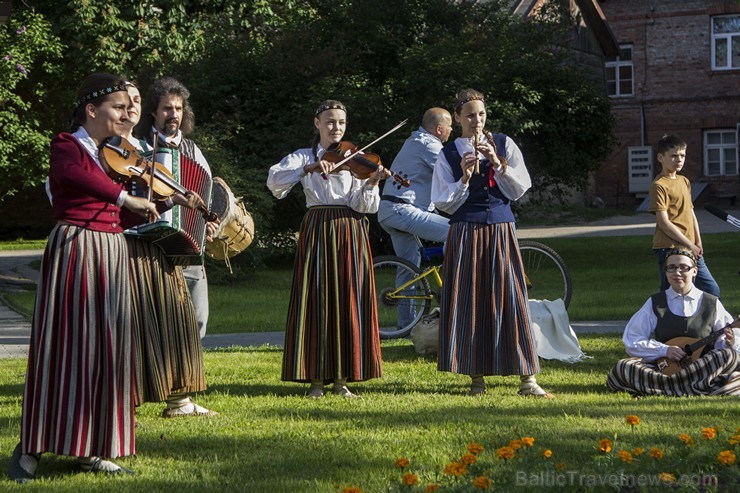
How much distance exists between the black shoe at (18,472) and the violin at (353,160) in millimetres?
2938

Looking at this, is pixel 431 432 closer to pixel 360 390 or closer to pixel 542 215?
pixel 360 390

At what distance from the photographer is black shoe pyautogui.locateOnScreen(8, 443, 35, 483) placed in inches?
209

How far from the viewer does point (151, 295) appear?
21.5ft

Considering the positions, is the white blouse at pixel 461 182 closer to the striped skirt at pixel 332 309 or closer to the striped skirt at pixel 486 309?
the striped skirt at pixel 486 309

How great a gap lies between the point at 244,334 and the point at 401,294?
2093 millimetres

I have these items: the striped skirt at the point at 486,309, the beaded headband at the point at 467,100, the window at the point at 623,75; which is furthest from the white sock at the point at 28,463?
the window at the point at 623,75

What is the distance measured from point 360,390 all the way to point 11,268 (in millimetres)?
13710

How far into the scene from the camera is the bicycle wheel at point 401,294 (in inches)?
408

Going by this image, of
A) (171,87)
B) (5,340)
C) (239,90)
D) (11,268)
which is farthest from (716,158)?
(171,87)

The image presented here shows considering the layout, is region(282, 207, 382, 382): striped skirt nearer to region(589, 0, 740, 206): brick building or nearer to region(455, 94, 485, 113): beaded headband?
region(455, 94, 485, 113): beaded headband

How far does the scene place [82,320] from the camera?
Answer: 530cm

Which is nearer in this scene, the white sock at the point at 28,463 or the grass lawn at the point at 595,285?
the white sock at the point at 28,463

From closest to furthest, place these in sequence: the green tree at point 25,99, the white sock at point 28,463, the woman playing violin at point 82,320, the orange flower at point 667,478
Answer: the orange flower at point 667,478, the woman playing violin at point 82,320, the white sock at point 28,463, the green tree at point 25,99

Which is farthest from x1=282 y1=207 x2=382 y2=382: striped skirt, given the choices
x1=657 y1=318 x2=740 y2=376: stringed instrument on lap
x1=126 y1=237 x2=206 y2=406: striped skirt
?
x1=657 y1=318 x2=740 y2=376: stringed instrument on lap
